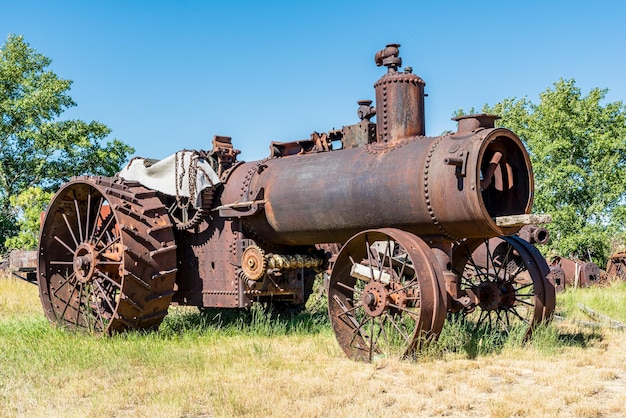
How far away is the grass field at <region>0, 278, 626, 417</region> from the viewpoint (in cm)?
527

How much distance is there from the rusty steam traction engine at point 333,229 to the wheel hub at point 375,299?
0.05 ft

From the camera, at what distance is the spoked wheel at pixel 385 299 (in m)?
6.54

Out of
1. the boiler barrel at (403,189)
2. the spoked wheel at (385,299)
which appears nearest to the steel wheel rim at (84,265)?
the boiler barrel at (403,189)

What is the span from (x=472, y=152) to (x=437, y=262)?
1110 millimetres

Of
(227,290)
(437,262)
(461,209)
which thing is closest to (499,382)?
(437,262)

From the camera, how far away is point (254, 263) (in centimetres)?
865

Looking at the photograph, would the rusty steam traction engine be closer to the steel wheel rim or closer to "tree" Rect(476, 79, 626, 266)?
the steel wheel rim

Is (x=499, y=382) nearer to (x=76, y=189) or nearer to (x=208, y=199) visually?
(x=208, y=199)

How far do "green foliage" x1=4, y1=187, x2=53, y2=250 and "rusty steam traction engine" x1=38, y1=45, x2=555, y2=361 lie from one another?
1549 cm

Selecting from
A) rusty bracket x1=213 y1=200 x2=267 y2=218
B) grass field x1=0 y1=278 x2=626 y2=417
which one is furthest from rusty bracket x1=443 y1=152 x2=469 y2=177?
rusty bracket x1=213 y1=200 x2=267 y2=218

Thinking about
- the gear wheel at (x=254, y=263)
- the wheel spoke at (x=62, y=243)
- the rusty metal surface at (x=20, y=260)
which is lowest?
the rusty metal surface at (x=20, y=260)

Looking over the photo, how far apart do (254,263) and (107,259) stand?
2.09m

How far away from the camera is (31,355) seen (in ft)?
24.6

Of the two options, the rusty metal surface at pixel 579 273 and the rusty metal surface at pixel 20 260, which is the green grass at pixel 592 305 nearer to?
the rusty metal surface at pixel 579 273
